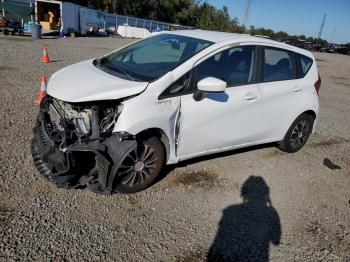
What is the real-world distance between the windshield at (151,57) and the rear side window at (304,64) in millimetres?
1937

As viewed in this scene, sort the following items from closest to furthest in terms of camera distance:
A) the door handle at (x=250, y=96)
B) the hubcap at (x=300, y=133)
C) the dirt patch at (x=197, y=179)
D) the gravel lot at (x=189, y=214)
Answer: the gravel lot at (x=189, y=214), the dirt patch at (x=197, y=179), the door handle at (x=250, y=96), the hubcap at (x=300, y=133)

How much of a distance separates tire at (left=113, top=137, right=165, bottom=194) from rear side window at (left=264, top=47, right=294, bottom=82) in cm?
200

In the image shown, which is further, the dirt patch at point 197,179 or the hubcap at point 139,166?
the dirt patch at point 197,179

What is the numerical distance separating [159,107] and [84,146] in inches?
35.5

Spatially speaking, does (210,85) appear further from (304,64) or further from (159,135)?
(304,64)

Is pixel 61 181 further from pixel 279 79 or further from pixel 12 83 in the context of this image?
pixel 12 83

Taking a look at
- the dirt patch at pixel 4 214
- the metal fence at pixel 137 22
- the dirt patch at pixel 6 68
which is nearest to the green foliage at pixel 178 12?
the metal fence at pixel 137 22

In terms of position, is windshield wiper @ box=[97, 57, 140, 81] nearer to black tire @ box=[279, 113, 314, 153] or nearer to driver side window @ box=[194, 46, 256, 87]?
driver side window @ box=[194, 46, 256, 87]

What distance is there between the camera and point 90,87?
347cm

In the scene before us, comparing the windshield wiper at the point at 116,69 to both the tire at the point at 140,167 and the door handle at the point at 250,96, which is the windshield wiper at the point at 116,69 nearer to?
the tire at the point at 140,167

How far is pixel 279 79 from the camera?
4.79 metres

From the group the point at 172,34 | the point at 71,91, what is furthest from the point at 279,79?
the point at 71,91

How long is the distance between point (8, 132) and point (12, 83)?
3530mm

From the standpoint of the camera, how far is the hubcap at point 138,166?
351 cm
